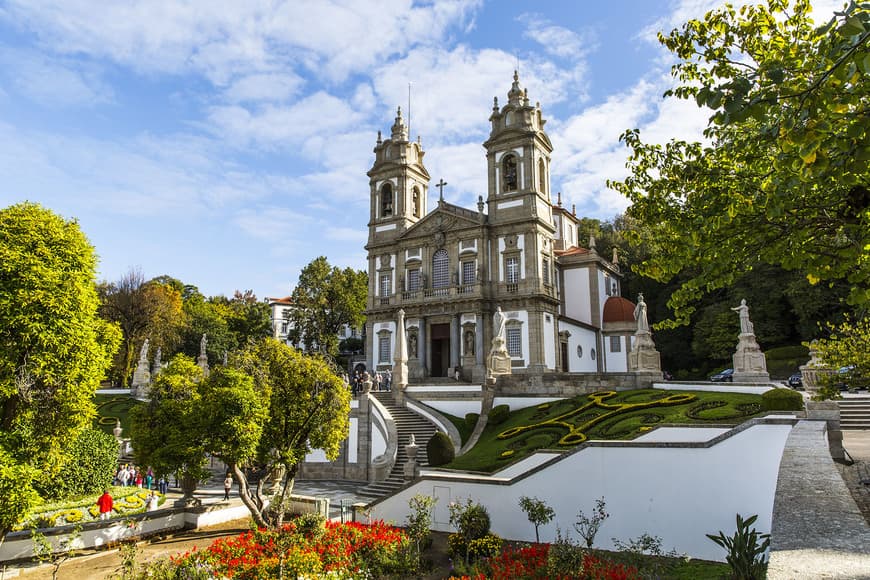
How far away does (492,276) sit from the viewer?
1404 inches

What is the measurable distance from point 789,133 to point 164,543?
16032 mm

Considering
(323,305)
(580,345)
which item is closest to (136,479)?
(580,345)

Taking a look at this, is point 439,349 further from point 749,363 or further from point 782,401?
point 782,401

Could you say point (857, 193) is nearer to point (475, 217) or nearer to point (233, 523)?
point (233, 523)

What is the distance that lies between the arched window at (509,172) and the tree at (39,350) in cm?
2798

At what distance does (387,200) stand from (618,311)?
17.6 m

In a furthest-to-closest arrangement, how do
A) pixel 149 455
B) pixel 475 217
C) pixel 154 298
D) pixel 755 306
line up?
pixel 154 298
pixel 755 306
pixel 475 217
pixel 149 455

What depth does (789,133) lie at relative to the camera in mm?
4688

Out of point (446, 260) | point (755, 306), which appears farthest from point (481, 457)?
point (755, 306)

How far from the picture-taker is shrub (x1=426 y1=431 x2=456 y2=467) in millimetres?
20047

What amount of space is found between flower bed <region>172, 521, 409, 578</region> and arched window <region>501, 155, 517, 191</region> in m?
27.7

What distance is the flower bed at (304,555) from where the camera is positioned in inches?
363

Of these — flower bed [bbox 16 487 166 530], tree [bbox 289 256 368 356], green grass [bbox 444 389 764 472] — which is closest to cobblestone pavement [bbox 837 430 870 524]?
green grass [bbox 444 389 764 472]

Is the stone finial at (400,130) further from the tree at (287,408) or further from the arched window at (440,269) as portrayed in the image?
the tree at (287,408)
